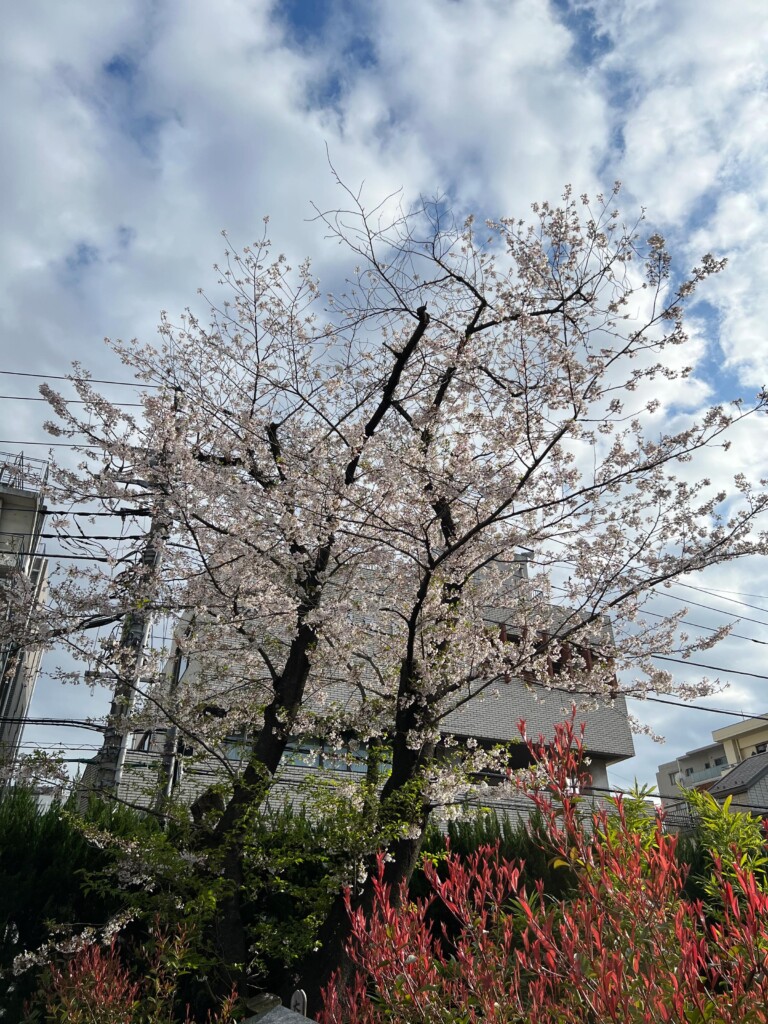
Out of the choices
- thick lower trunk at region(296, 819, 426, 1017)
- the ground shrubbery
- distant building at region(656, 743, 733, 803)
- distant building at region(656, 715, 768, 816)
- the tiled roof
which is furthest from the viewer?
distant building at region(656, 743, 733, 803)

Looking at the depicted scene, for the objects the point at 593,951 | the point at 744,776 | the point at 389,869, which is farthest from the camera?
the point at 744,776

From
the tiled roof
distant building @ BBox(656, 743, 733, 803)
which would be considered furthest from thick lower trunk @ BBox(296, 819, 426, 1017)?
distant building @ BBox(656, 743, 733, 803)

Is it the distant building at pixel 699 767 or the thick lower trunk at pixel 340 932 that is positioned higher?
the distant building at pixel 699 767

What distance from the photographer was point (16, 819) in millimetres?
7707

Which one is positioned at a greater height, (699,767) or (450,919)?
(699,767)

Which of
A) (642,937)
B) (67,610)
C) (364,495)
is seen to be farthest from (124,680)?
(642,937)

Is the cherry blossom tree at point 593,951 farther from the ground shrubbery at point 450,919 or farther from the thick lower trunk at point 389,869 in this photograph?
the thick lower trunk at point 389,869

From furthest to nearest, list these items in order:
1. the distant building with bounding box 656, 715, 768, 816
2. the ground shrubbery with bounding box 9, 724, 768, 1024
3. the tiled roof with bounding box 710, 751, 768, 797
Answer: the distant building with bounding box 656, 715, 768, 816
the tiled roof with bounding box 710, 751, 768, 797
the ground shrubbery with bounding box 9, 724, 768, 1024

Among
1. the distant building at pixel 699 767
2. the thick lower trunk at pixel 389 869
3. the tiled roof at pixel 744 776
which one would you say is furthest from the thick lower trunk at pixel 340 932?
the distant building at pixel 699 767

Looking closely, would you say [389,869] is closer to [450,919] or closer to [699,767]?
[450,919]

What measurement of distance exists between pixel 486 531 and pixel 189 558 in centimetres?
344

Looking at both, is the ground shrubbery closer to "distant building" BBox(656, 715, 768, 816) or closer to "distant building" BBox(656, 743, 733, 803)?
"distant building" BBox(656, 715, 768, 816)

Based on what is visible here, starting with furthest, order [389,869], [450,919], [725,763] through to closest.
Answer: [725,763], [450,919], [389,869]

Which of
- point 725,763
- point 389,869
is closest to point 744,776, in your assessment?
point 725,763
